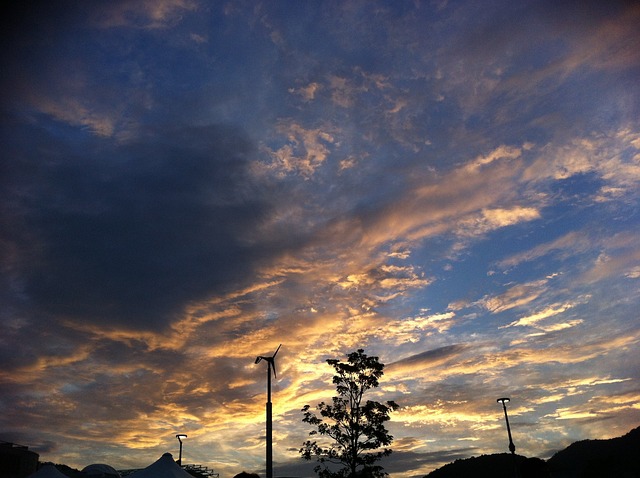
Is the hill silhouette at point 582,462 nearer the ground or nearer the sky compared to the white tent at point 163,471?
nearer the sky

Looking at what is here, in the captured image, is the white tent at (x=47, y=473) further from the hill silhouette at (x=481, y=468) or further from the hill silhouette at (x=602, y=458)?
the hill silhouette at (x=481, y=468)

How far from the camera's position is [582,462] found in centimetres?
14512

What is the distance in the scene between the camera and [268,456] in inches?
1144

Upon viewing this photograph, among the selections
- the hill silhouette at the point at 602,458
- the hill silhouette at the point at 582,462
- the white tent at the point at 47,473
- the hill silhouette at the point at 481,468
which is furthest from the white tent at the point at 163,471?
the hill silhouette at the point at 481,468

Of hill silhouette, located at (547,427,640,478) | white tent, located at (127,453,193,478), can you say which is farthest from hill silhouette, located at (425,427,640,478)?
white tent, located at (127,453,193,478)

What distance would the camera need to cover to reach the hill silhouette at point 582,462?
394 ft

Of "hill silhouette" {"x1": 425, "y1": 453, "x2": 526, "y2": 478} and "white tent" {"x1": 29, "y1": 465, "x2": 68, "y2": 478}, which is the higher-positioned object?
"hill silhouette" {"x1": 425, "y1": 453, "x2": 526, "y2": 478}

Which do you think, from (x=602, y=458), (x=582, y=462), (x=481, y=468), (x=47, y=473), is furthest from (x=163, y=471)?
(x=481, y=468)

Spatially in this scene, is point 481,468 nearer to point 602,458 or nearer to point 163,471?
point 602,458

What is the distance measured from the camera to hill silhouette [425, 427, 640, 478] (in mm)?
120125

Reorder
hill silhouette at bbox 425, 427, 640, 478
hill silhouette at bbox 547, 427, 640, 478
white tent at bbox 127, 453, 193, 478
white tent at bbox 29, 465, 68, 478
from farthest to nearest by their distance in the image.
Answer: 1. hill silhouette at bbox 425, 427, 640, 478
2. hill silhouette at bbox 547, 427, 640, 478
3. white tent at bbox 29, 465, 68, 478
4. white tent at bbox 127, 453, 193, 478

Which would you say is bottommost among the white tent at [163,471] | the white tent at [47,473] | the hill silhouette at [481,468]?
the white tent at [163,471]

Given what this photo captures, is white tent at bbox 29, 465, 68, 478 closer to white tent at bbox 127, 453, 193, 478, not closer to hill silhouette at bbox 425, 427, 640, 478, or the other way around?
white tent at bbox 127, 453, 193, 478

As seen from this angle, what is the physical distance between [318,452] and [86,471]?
3210 centimetres
